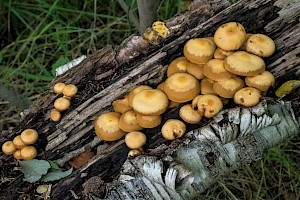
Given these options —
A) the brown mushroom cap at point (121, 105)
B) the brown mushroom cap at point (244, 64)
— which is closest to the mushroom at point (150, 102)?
the brown mushroom cap at point (121, 105)

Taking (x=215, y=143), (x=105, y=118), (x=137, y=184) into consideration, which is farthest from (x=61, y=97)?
(x=215, y=143)

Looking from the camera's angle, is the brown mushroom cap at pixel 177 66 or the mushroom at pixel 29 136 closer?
the brown mushroom cap at pixel 177 66

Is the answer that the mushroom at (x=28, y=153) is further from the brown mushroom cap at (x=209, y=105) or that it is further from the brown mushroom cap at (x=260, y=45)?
the brown mushroom cap at (x=260, y=45)

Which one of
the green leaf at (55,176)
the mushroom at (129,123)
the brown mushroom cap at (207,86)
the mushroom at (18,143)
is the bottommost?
the green leaf at (55,176)

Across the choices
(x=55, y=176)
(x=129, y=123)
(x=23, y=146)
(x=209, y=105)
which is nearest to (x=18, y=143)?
(x=23, y=146)

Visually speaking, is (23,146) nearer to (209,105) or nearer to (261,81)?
(209,105)

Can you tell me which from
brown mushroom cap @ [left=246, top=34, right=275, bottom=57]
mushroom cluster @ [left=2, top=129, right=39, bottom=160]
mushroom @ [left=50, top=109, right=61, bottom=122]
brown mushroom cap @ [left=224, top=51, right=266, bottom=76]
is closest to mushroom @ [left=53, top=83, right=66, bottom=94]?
mushroom @ [left=50, top=109, right=61, bottom=122]

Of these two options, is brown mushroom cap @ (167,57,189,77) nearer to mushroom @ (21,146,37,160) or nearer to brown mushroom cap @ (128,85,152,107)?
brown mushroom cap @ (128,85,152,107)
